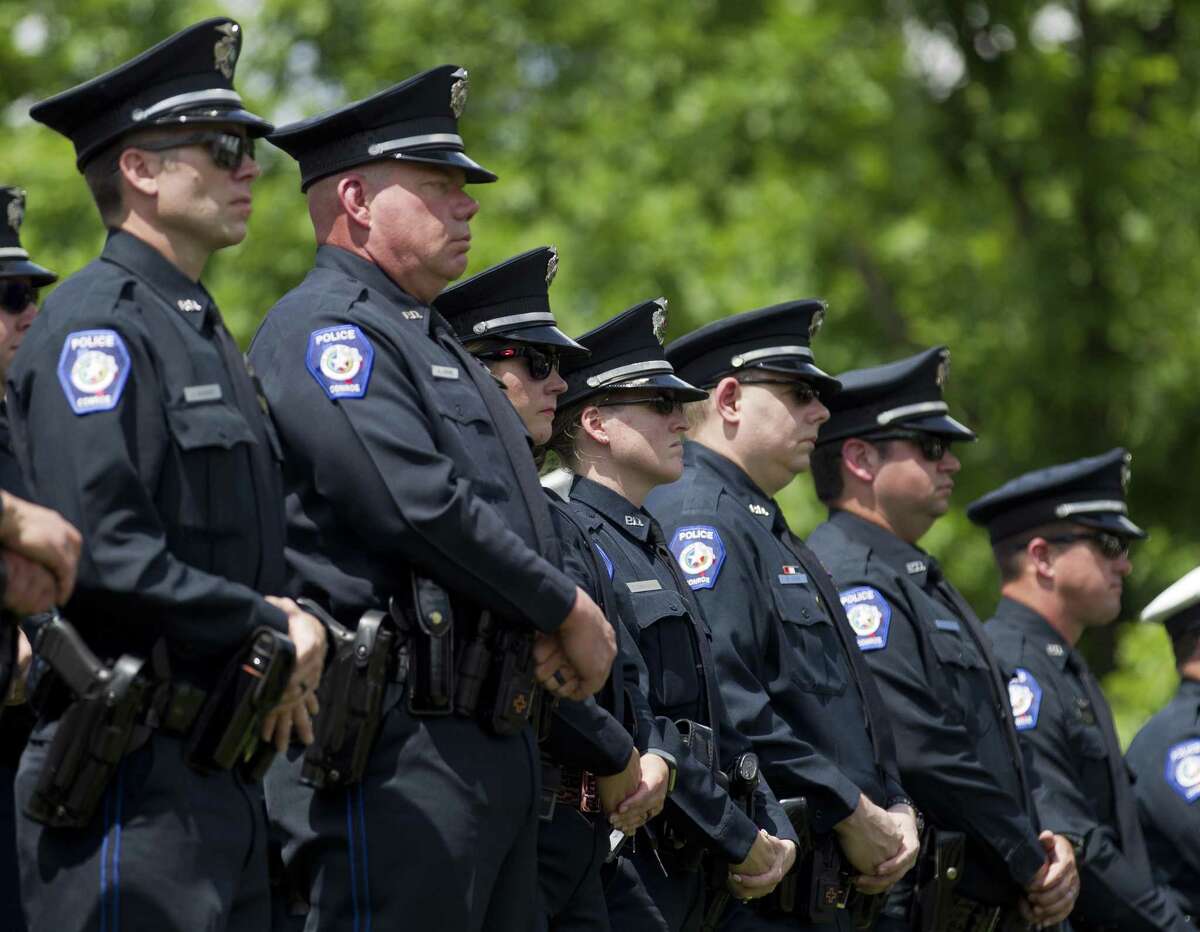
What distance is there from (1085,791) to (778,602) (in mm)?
2296

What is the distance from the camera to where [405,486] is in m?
5.12

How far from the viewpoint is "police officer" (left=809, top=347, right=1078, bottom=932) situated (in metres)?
7.73

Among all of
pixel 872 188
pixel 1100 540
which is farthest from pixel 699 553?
pixel 872 188

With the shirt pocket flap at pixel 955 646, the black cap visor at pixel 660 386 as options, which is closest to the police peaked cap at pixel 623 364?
the black cap visor at pixel 660 386

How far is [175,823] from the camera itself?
452cm

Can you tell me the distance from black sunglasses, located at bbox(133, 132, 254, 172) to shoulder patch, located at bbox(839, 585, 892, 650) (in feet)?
11.3

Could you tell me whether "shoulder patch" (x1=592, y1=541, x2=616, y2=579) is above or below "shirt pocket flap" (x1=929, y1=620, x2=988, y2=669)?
above

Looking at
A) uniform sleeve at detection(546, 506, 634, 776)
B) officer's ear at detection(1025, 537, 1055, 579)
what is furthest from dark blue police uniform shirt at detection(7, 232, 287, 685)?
officer's ear at detection(1025, 537, 1055, 579)

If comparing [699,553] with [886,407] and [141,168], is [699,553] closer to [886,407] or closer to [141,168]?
[886,407]

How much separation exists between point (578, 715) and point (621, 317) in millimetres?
1660

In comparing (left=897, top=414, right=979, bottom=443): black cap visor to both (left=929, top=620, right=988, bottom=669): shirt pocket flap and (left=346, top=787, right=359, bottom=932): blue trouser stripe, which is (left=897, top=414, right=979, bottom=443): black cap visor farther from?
(left=346, top=787, right=359, bottom=932): blue trouser stripe

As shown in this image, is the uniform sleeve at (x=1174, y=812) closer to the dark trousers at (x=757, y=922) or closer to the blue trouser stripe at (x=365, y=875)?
the dark trousers at (x=757, y=922)

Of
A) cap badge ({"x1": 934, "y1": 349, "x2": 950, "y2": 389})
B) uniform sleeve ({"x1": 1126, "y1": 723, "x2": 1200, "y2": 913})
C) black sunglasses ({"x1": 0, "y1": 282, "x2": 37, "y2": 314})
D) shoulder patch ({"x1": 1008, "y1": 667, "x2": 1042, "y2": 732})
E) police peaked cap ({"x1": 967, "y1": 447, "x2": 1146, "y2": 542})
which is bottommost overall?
uniform sleeve ({"x1": 1126, "y1": 723, "x2": 1200, "y2": 913})

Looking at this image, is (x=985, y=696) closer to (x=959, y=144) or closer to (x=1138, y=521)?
(x=1138, y=521)
